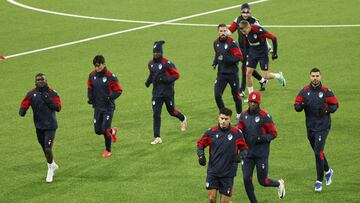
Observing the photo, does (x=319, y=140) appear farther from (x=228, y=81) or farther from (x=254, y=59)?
(x=254, y=59)

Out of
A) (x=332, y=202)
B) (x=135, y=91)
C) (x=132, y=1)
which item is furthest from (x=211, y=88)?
(x=132, y=1)

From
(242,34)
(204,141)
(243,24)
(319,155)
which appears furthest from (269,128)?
(242,34)

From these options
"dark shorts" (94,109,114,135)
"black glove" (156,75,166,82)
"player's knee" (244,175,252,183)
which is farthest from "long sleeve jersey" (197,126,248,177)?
"black glove" (156,75,166,82)

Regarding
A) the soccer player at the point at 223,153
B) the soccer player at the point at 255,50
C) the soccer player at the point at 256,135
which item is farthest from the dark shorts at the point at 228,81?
the soccer player at the point at 223,153

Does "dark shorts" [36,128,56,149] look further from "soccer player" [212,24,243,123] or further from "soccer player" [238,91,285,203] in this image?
"soccer player" [212,24,243,123]

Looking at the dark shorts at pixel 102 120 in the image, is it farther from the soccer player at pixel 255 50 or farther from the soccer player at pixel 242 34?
the soccer player at pixel 242 34

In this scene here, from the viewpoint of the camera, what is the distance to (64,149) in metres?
24.9

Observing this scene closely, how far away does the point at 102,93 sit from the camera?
76.6 ft

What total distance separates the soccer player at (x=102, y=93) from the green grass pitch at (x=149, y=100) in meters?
0.98

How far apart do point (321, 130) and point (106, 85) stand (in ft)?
19.1

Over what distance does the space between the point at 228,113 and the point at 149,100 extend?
11.8m

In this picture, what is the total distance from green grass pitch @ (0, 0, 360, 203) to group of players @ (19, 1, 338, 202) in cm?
74

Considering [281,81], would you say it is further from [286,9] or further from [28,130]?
[286,9]

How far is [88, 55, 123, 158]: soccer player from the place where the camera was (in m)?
23.2
